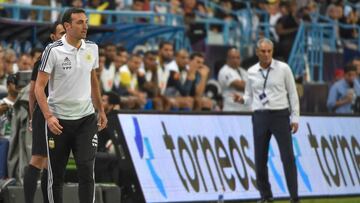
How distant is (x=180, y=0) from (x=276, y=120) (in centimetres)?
1214

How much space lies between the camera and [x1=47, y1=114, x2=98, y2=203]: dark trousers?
12.4 m

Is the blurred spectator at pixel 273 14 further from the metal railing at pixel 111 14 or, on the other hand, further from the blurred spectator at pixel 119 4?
the blurred spectator at pixel 119 4

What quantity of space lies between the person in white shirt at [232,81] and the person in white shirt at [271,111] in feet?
13.2

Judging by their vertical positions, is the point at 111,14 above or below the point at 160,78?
above

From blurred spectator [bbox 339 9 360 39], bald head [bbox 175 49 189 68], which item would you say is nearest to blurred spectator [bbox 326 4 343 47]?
blurred spectator [bbox 339 9 360 39]

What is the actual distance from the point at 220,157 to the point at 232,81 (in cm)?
324

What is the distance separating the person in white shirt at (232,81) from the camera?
68.4 feet

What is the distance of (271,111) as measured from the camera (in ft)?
54.2

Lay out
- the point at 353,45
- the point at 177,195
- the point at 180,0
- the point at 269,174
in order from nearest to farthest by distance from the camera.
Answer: the point at 177,195, the point at 269,174, the point at 180,0, the point at 353,45

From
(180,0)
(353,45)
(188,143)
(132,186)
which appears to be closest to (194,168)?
(188,143)

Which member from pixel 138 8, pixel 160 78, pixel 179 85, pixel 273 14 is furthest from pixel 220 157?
pixel 273 14

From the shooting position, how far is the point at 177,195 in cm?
1691

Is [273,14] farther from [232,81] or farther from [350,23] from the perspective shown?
[232,81]

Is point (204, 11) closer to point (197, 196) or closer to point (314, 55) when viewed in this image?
point (314, 55)
